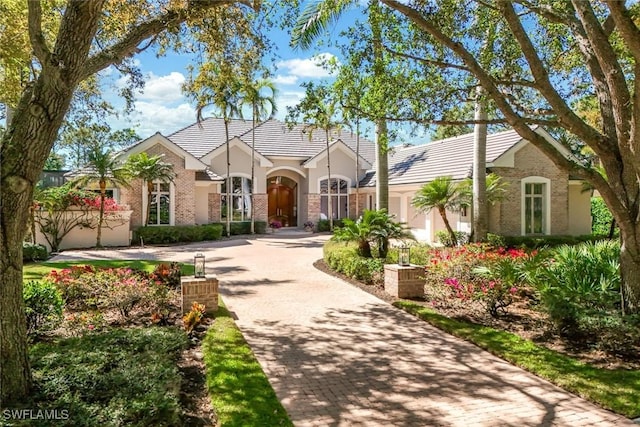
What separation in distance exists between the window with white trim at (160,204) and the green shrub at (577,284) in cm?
1967

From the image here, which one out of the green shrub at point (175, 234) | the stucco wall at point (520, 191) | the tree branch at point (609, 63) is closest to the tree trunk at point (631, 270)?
the tree branch at point (609, 63)

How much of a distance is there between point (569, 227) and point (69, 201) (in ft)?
75.8

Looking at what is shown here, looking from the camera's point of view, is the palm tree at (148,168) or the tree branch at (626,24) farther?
the palm tree at (148,168)

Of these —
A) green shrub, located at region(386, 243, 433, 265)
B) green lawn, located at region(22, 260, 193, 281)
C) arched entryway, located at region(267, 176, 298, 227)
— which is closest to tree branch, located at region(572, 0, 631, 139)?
green shrub, located at region(386, 243, 433, 265)

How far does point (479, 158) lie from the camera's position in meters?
16.1

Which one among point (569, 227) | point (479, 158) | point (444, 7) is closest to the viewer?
point (444, 7)

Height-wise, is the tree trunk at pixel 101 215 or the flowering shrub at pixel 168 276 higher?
the tree trunk at pixel 101 215

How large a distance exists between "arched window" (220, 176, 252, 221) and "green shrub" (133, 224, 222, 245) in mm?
3720

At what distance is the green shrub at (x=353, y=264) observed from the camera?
1248 centimetres

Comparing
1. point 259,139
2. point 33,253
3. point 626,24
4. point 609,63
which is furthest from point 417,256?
point 259,139

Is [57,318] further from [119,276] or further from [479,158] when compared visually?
[479,158]

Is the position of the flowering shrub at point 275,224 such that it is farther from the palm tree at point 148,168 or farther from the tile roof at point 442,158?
the palm tree at point 148,168

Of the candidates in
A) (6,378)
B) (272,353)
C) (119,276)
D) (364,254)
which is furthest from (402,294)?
(6,378)

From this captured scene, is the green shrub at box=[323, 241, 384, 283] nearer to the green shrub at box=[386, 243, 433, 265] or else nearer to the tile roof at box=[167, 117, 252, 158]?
the green shrub at box=[386, 243, 433, 265]
